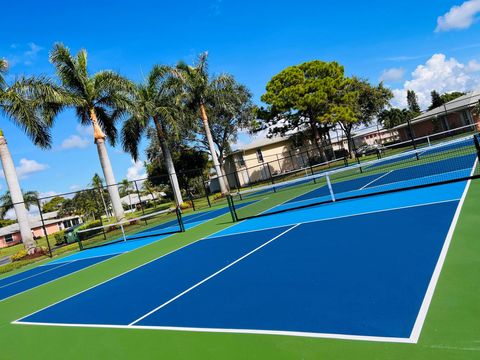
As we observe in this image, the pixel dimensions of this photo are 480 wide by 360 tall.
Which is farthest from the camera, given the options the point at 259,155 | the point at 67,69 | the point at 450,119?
the point at 259,155

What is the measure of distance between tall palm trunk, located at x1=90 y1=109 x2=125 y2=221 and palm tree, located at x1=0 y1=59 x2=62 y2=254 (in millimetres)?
2966

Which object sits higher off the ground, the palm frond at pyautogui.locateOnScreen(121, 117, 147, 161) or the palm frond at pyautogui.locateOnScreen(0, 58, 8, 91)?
the palm frond at pyautogui.locateOnScreen(0, 58, 8, 91)

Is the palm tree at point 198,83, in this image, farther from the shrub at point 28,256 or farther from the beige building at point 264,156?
the beige building at point 264,156

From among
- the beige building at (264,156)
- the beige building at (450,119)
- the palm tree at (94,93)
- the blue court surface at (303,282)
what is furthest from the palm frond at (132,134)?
the beige building at (450,119)

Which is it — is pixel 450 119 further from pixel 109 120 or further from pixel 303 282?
pixel 303 282

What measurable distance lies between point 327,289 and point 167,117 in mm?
23184

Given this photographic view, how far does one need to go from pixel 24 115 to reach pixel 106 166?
18.2ft

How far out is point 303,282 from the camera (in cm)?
590

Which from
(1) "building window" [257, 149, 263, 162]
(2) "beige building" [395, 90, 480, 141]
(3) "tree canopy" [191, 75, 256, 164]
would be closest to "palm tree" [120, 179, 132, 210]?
(3) "tree canopy" [191, 75, 256, 164]

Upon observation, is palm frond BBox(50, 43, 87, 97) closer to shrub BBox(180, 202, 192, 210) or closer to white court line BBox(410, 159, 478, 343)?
shrub BBox(180, 202, 192, 210)

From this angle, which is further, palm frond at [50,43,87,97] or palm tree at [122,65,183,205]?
palm tree at [122,65,183,205]

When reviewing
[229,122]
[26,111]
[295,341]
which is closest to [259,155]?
[229,122]

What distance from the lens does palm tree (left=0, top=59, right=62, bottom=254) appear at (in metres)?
19.9

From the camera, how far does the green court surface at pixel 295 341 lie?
3514 millimetres
